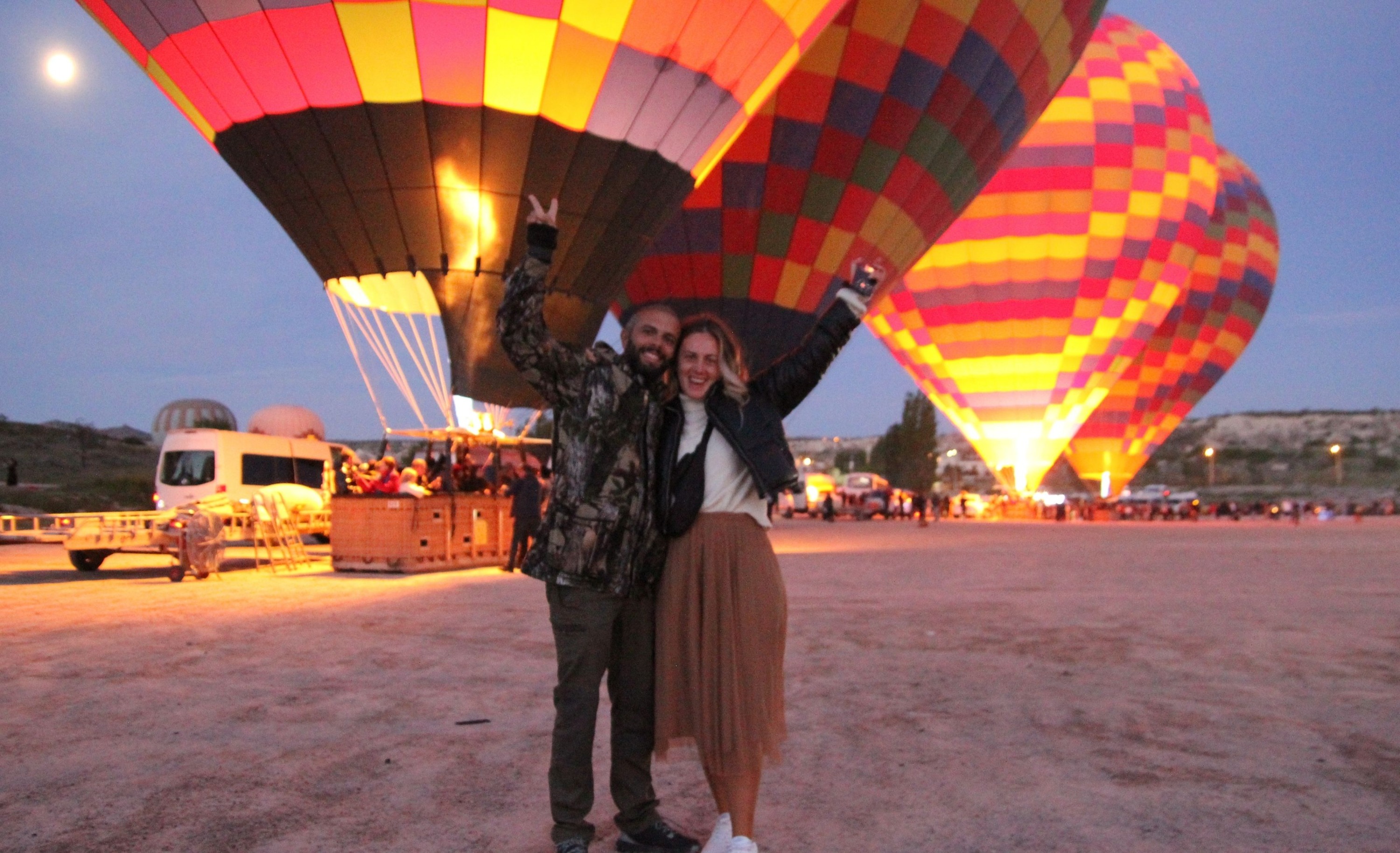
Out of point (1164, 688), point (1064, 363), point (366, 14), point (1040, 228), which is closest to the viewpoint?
point (1164, 688)

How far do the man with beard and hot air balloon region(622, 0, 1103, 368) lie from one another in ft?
36.6

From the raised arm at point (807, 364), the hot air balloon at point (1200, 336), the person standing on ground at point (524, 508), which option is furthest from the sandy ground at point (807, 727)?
the hot air balloon at point (1200, 336)

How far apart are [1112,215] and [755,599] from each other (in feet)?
80.8

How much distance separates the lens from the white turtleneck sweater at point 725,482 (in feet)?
8.79

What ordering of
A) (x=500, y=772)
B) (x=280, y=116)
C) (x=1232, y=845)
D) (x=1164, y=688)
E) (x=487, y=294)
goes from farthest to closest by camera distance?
1. (x=487, y=294)
2. (x=280, y=116)
3. (x=1164, y=688)
4. (x=500, y=772)
5. (x=1232, y=845)

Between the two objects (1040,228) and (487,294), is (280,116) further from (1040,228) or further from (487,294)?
(1040,228)

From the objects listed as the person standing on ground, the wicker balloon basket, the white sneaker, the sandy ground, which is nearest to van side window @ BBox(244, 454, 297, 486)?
the wicker balloon basket

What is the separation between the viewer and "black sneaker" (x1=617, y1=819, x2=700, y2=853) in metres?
2.64

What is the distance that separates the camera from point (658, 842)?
2.65 m

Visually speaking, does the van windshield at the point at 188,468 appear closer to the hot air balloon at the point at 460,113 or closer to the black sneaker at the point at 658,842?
the hot air balloon at the point at 460,113

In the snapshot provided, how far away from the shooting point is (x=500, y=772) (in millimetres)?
3150

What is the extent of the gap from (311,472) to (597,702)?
1725cm

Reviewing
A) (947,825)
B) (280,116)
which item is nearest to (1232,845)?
(947,825)

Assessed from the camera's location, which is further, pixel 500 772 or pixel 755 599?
pixel 500 772
